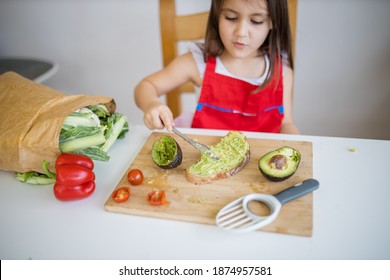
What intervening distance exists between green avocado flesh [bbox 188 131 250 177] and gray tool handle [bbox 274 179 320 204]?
0.64 ft

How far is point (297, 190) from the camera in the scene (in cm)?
107

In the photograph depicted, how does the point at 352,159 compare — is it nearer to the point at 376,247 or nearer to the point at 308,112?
the point at 376,247

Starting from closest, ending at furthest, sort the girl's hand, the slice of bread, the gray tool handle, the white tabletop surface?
the white tabletop surface, the gray tool handle, the slice of bread, the girl's hand

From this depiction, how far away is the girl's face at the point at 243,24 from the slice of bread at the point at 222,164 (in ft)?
1.59

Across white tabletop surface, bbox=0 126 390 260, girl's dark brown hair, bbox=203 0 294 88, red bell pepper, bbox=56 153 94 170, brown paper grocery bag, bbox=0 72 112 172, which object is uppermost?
girl's dark brown hair, bbox=203 0 294 88

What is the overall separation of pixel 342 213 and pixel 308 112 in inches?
65.7

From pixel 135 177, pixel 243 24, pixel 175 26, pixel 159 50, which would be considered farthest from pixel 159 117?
pixel 159 50

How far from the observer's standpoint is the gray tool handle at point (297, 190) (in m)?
1.04

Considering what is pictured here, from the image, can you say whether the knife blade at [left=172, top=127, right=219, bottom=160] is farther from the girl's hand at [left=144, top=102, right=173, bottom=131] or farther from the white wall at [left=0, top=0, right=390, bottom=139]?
the white wall at [left=0, top=0, right=390, bottom=139]

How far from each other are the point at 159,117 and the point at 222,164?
1.10ft

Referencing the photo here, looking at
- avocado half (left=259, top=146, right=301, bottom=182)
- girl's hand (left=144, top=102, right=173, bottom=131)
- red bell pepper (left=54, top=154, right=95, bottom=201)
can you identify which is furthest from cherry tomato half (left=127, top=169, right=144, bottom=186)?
avocado half (left=259, top=146, right=301, bottom=182)

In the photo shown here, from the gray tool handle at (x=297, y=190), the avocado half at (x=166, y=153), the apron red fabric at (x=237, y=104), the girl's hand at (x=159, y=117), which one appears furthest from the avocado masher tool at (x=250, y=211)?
the apron red fabric at (x=237, y=104)

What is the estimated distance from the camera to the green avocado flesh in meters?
1.16

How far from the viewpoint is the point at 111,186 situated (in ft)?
3.92
